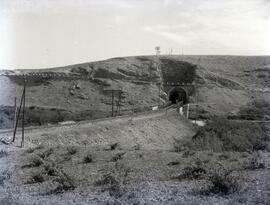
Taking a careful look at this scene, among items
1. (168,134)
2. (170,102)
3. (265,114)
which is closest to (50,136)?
(168,134)

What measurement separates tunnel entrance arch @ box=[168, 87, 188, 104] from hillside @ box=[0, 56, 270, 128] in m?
1.20

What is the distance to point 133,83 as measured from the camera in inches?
3666

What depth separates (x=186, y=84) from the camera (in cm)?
8844

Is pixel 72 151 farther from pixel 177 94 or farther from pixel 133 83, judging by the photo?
pixel 133 83

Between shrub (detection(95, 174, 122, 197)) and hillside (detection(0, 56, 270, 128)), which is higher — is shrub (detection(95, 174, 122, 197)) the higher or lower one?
the higher one

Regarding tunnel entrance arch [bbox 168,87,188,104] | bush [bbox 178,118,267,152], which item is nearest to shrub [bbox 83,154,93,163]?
bush [bbox 178,118,267,152]

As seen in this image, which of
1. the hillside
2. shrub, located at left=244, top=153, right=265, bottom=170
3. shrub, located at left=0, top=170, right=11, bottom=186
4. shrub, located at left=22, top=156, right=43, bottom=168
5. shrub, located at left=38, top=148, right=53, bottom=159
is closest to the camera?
shrub, located at left=0, top=170, right=11, bottom=186

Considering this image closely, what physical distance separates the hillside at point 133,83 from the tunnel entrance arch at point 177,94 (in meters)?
1.20

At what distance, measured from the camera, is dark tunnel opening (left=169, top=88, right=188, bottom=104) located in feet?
267

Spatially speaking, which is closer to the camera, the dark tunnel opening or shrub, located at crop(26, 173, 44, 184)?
shrub, located at crop(26, 173, 44, 184)

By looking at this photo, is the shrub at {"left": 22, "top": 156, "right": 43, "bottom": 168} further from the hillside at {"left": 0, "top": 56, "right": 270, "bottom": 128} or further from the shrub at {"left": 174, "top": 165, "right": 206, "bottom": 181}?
the hillside at {"left": 0, "top": 56, "right": 270, "bottom": 128}

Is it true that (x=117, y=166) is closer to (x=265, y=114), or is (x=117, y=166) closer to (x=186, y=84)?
(x=265, y=114)

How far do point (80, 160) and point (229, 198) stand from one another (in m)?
9.66

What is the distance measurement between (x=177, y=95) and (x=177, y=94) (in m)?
0.36
